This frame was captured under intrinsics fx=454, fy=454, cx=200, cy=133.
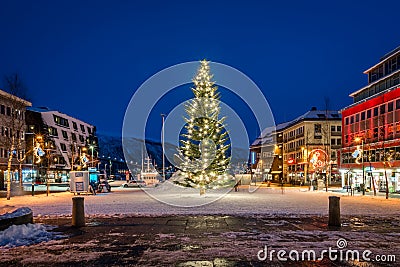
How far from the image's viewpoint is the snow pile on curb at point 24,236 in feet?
41.0

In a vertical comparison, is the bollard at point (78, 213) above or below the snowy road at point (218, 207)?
above

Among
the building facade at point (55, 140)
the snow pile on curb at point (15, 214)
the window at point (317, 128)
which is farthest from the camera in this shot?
the window at point (317, 128)

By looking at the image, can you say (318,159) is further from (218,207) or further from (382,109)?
(218,207)

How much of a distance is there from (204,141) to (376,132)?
2590 cm

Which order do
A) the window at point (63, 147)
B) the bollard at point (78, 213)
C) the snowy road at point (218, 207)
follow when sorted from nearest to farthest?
the bollard at point (78, 213)
the snowy road at point (218, 207)
the window at point (63, 147)

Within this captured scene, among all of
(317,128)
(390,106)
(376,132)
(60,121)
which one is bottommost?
(376,132)

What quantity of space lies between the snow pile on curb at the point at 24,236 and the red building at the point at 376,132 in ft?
122

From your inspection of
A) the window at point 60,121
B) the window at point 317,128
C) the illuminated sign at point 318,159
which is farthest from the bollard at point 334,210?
the window at point 60,121

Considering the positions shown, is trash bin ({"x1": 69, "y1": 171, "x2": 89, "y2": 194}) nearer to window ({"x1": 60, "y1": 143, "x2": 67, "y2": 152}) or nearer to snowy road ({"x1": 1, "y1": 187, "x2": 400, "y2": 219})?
snowy road ({"x1": 1, "y1": 187, "x2": 400, "y2": 219})

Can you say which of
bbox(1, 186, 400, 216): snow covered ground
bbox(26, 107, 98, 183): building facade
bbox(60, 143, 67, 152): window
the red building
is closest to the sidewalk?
bbox(1, 186, 400, 216): snow covered ground

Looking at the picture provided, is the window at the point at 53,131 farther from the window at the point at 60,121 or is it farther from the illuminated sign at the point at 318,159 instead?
the illuminated sign at the point at 318,159

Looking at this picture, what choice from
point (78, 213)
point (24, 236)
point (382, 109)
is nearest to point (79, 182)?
point (78, 213)

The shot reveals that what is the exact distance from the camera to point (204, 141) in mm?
39594

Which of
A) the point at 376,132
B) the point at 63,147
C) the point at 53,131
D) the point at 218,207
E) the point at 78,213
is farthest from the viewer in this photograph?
the point at 63,147
